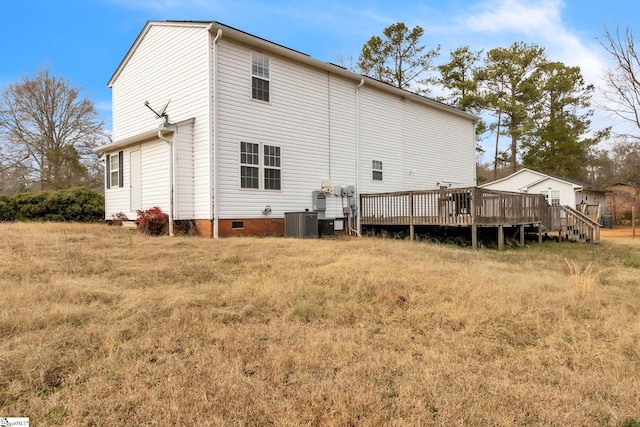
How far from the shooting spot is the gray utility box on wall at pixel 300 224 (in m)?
11.1

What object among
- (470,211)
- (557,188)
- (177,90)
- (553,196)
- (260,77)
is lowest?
(470,211)

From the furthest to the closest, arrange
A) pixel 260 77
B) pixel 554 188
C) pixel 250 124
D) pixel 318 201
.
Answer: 1. pixel 554 188
2. pixel 318 201
3. pixel 260 77
4. pixel 250 124

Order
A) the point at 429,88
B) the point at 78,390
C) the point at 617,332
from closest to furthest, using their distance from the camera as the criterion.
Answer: the point at 78,390, the point at 617,332, the point at 429,88

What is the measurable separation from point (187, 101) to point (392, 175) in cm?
852

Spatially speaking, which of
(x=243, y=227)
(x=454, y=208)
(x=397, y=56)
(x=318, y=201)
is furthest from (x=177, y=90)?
(x=397, y=56)

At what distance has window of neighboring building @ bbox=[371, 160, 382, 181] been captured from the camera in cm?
1505

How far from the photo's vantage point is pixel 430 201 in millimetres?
12227

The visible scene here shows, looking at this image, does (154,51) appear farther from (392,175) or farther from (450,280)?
(450,280)

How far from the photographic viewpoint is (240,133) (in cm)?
1102

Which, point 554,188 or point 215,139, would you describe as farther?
point 554,188

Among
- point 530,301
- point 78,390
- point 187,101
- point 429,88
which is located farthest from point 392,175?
point 429,88

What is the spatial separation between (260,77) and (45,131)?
21852 millimetres

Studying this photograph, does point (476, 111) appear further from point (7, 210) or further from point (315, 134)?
point (7, 210)

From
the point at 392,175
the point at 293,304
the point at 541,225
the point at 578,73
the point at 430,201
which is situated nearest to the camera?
the point at 293,304
